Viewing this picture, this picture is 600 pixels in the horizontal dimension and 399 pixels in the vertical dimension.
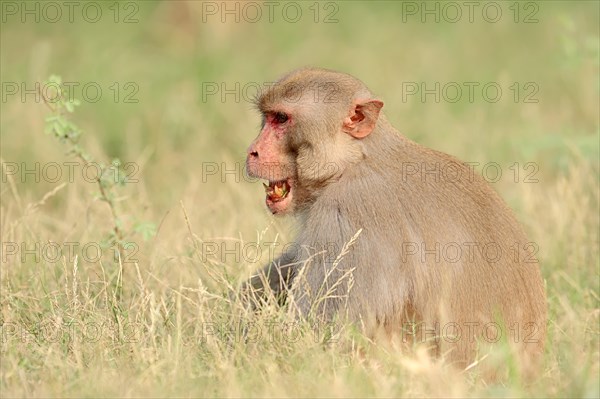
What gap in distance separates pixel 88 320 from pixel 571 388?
2.36m

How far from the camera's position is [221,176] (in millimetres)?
9680

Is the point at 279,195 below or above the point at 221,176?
above

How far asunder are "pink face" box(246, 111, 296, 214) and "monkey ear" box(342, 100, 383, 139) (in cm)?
29

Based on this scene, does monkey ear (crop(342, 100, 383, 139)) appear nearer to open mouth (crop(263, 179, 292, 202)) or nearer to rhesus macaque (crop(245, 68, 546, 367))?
rhesus macaque (crop(245, 68, 546, 367))

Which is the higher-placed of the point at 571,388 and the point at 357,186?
the point at 357,186

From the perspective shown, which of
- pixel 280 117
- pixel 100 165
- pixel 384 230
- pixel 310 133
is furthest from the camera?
pixel 100 165

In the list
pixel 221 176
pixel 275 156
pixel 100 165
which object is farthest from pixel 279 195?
pixel 221 176

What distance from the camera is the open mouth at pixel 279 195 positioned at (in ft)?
19.5

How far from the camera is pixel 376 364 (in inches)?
205

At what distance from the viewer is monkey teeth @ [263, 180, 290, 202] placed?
235 inches

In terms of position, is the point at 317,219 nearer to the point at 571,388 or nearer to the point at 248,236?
the point at 571,388

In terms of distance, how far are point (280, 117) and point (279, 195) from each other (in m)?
0.40

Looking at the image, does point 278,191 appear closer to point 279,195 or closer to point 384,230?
point 279,195

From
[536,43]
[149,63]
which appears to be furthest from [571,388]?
[536,43]
